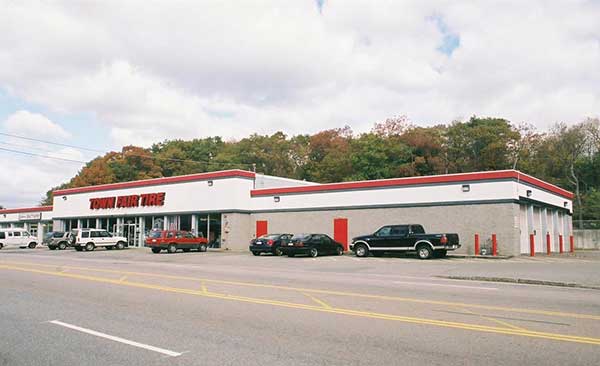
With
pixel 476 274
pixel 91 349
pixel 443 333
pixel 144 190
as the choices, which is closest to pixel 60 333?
pixel 91 349

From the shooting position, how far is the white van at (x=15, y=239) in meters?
48.1

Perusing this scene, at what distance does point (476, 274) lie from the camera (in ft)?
61.1

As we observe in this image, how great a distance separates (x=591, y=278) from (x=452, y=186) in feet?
49.1

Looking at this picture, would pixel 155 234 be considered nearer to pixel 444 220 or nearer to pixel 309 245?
pixel 309 245

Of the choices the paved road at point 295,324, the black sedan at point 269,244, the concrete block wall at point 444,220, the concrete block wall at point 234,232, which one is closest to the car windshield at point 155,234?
the concrete block wall at point 234,232

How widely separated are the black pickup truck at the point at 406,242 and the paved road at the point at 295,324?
12.3 meters

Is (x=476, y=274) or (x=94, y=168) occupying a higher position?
(x=94, y=168)

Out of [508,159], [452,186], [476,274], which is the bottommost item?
[476,274]

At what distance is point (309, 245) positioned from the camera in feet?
102

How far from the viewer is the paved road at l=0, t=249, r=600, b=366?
22.2 ft

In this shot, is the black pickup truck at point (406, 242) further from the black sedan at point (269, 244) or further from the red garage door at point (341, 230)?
the red garage door at point (341, 230)

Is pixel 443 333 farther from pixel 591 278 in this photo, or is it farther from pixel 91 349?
pixel 591 278

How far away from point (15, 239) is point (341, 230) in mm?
31647

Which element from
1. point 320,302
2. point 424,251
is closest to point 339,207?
point 424,251
